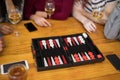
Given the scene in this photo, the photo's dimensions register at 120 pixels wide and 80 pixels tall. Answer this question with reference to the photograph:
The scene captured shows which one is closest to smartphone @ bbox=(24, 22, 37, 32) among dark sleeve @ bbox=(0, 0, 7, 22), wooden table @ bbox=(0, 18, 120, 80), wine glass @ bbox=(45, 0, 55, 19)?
wooden table @ bbox=(0, 18, 120, 80)

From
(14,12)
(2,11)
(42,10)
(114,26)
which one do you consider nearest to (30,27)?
(14,12)

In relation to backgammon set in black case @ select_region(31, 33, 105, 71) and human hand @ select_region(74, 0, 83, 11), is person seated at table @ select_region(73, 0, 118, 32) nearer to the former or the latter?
human hand @ select_region(74, 0, 83, 11)

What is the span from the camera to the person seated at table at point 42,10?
1.67 m

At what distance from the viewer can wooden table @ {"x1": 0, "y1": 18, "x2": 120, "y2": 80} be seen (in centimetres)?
114

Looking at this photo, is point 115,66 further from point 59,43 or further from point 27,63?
point 27,63

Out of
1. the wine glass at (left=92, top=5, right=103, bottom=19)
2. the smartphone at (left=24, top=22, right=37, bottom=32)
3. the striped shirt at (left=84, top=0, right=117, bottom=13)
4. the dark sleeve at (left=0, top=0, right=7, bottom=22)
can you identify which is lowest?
the smartphone at (left=24, top=22, right=37, bottom=32)

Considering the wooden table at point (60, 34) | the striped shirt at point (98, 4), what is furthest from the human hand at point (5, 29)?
the striped shirt at point (98, 4)

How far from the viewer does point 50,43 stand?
1351 millimetres

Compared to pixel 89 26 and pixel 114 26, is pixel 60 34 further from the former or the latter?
pixel 114 26

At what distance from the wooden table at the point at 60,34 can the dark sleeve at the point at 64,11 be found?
1.5 inches

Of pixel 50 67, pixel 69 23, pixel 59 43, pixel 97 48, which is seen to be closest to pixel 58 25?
pixel 69 23

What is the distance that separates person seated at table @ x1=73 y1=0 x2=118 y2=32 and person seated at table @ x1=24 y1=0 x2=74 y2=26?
8cm

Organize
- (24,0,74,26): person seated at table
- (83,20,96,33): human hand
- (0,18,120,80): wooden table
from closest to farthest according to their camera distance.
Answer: (0,18,120,80): wooden table, (83,20,96,33): human hand, (24,0,74,26): person seated at table

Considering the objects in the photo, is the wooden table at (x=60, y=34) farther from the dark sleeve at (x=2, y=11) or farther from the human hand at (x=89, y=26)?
the dark sleeve at (x=2, y=11)
